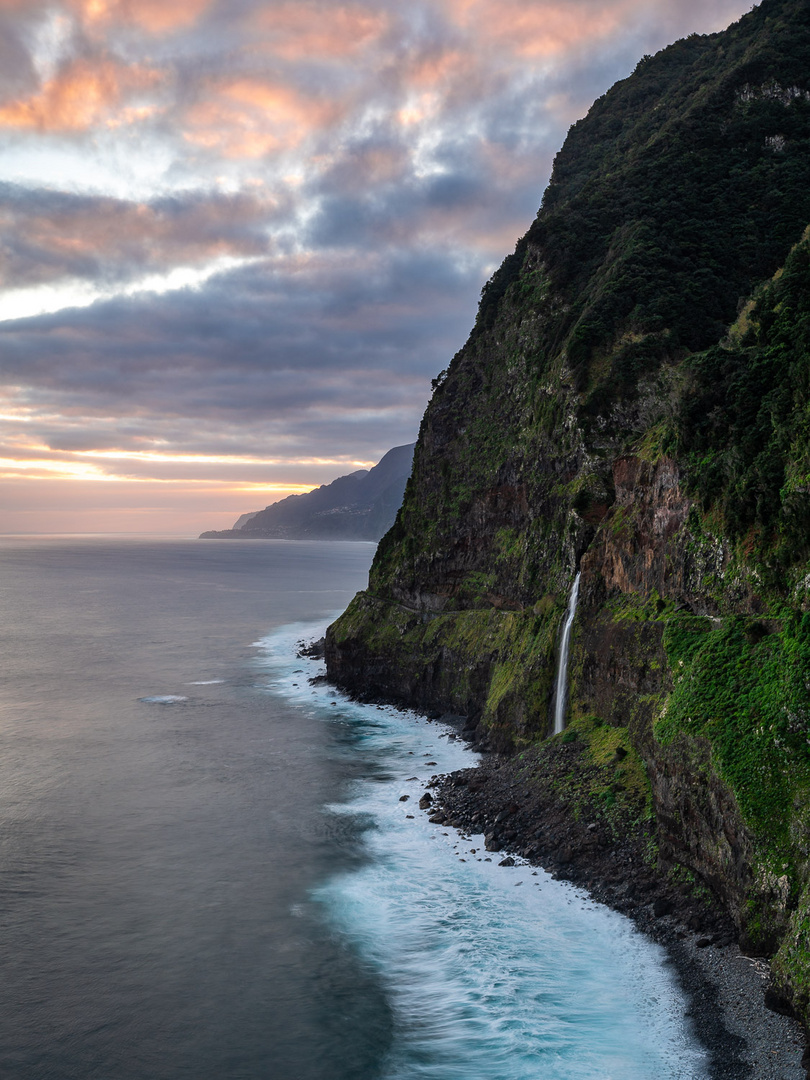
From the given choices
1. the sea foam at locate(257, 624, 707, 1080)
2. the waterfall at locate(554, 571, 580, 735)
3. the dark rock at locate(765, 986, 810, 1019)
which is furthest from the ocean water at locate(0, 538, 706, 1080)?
the waterfall at locate(554, 571, 580, 735)

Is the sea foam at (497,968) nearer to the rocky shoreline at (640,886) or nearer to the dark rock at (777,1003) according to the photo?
the rocky shoreline at (640,886)

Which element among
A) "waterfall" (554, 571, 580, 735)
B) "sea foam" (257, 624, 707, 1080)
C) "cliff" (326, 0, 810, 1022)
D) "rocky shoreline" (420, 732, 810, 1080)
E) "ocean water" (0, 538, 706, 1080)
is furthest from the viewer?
"waterfall" (554, 571, 580, 735)

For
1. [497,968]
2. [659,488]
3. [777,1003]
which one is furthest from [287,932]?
[659,488]

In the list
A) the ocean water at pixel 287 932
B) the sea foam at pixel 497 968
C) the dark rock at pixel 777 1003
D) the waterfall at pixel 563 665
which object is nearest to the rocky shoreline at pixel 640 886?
the dark rock at pixel 777 1003

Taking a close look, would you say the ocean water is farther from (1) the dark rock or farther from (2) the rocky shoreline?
(1) the dark rock

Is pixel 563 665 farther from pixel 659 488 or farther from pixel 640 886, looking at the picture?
pixel 640 886
